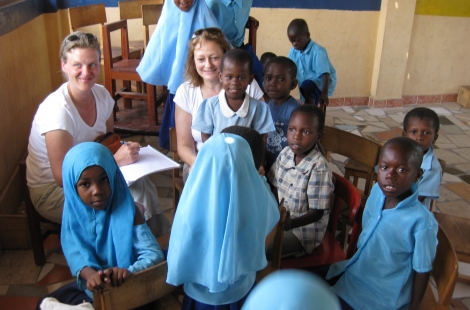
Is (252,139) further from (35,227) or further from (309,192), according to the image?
(35,227)

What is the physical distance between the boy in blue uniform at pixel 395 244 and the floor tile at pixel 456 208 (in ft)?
6.63

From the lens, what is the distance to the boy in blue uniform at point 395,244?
1665 millimetres

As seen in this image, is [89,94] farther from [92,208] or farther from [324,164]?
[324,164]

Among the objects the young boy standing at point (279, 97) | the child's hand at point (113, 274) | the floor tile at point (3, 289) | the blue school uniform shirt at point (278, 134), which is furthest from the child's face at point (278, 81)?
the floor tile at point (3, 289)

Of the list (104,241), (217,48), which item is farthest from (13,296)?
(217,48)

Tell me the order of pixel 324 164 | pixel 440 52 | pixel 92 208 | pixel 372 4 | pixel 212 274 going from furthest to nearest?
1. pixel 440 52
2. pixel 372 4
3. pixel 324 164
4. pixel 92 208
5. pixel 212 274

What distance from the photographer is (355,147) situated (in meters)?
2.66

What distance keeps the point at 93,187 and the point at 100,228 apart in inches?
7.6

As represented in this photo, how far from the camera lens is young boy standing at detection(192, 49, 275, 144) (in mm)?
2426

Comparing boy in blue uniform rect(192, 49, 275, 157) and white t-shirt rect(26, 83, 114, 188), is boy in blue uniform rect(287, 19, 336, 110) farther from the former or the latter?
white t-shirt rect(26, 83, 114, 188)

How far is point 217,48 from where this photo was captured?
2.69 m

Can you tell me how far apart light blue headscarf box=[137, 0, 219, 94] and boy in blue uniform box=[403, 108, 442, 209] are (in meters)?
1.61

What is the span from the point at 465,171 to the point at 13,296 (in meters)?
3.91

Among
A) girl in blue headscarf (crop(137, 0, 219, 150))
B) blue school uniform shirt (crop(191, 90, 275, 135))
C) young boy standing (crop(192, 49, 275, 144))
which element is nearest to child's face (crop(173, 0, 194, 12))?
girl in blue headscarf (crop(137, 0, 219, 150))
